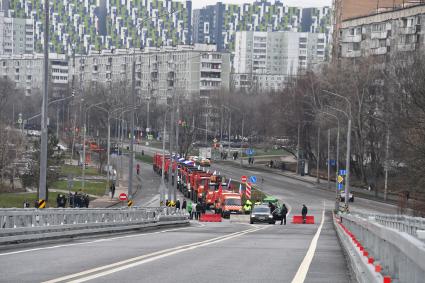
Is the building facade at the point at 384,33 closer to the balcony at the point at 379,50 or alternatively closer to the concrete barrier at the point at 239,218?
the balcony at the point at 379,50

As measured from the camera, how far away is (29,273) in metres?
15.5

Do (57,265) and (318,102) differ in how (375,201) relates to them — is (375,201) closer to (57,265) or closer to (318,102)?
(318,102)

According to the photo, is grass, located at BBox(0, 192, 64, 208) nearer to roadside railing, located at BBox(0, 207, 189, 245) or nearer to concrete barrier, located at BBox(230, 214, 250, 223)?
concrete barrier, located at BBox(230, 214, 250, 223)

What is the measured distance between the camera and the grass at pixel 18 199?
69275 mm

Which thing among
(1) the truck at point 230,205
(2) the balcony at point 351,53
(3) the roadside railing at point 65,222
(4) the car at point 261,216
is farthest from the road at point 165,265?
(2) the balcony at point 351,53

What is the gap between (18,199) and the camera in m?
74.9

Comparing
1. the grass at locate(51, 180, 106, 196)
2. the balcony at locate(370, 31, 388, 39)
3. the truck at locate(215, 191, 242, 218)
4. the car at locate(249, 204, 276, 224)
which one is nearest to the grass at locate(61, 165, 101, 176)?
the grass at locate(51, 180, 106, 196)

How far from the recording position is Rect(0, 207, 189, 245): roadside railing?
2516 centimetres

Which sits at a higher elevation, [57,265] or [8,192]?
[57,265]

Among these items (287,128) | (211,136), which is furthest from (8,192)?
(211,136)

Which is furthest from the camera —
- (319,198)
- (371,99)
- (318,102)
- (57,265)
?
(318,102)

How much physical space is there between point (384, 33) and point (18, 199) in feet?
216

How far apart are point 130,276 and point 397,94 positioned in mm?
71207

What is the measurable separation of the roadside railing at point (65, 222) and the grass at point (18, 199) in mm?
26288
